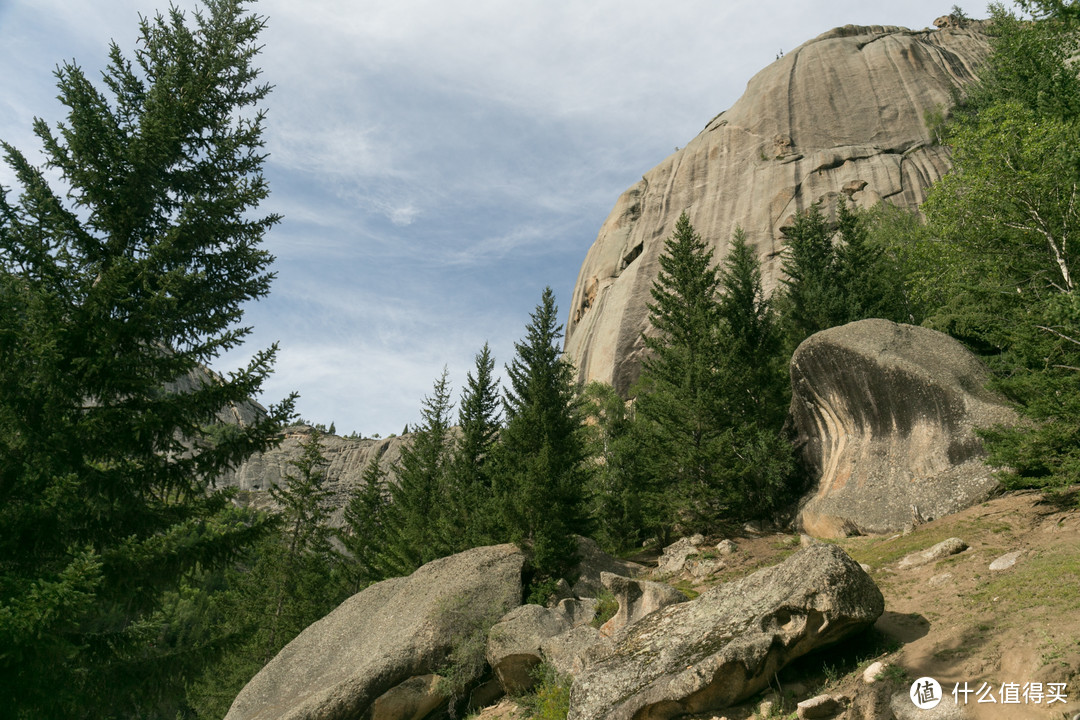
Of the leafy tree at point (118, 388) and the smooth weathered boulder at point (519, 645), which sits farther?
the smooth weathered boulder at point (519, 645)

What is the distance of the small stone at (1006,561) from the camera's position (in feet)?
29.6

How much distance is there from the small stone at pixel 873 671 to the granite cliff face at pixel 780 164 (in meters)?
33.9

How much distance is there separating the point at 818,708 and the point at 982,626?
2.36 m

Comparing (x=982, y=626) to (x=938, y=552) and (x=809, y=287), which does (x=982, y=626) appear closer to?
(x=938, y=552)

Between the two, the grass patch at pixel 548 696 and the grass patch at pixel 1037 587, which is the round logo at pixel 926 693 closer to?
the grass patch at pixel 1037 587

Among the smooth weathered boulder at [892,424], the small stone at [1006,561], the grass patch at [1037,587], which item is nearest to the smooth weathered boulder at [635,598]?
the grass patch at [1037,587]

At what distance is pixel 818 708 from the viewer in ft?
22.1

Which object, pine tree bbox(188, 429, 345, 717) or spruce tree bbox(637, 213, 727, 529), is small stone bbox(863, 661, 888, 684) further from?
pine tree bbox(188, 429, 345, 717)

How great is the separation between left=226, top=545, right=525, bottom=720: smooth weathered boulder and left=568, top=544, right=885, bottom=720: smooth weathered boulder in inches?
189

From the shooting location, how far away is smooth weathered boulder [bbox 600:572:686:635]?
10.1m

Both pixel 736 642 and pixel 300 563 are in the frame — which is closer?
pixel 736 642

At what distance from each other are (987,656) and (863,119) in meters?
50.1

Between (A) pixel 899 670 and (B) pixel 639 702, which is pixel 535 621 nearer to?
(B) pixel 639 702

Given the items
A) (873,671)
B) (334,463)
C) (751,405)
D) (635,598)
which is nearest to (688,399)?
(751,405)
